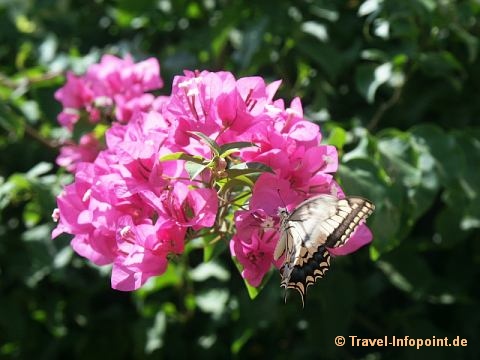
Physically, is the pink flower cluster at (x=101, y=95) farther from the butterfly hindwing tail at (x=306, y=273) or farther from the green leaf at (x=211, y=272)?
the butterfly hindwing tail at (x=306, y=273)

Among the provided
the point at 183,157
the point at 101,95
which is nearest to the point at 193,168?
the point at 183,157

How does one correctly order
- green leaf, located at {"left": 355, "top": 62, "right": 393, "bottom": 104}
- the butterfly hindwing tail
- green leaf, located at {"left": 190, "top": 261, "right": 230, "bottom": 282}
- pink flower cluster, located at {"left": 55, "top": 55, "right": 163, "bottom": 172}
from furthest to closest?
green leaf, located at {"left": 190, "top": 261, "right": 230, "bottom": 282} < green leaf, located at {"left": 355, "top": 62, "right": 393, "bottom": 104} < pink flower cluster, located at {"left": 55, "top": 55, "right": 163, "bottom": 172} < the butterfly hindwing tail

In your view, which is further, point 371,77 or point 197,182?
point 371,77

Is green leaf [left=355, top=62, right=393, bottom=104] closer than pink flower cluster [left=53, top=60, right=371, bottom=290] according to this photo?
No

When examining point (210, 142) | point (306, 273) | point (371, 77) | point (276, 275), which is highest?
point (210, 142)

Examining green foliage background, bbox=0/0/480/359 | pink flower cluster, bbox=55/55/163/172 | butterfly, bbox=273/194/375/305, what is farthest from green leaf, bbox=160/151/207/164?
green foliage background, bbox=0/0/480/359

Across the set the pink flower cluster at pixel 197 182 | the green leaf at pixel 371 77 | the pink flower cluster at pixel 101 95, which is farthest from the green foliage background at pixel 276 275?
the pink flower cluster at pixel 197 182

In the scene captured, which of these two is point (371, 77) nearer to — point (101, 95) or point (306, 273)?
point (101, 95)

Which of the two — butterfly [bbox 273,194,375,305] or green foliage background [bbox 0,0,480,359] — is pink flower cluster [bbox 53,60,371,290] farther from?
green foliage background [bbox 0,0,480,359]
